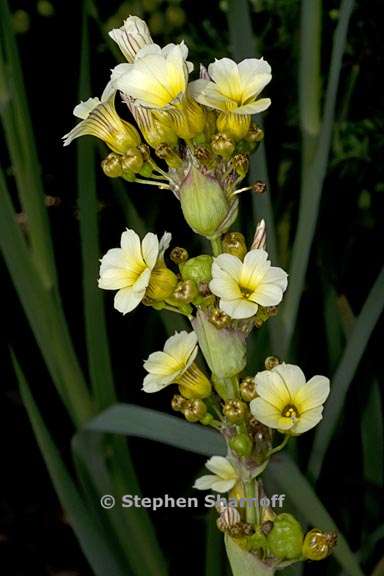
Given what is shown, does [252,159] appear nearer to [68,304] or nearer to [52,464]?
[52,464]

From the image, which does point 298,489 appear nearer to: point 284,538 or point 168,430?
point 168,430

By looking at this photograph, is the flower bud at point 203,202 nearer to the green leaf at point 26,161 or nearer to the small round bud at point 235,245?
the small round bud at point 235,245

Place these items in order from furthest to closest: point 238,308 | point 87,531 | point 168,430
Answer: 1. point 87,531
2. point 168,430
3. point 238,308

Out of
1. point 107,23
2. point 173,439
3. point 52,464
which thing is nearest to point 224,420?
point 173,439

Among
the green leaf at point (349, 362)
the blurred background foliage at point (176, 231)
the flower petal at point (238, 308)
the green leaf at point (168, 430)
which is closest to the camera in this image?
the flower petal at point (238, 308)

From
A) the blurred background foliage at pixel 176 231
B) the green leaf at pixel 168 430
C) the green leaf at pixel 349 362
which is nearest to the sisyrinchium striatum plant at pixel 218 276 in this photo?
the green leaf at pixel 168 430

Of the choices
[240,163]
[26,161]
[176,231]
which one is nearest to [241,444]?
[240,163]

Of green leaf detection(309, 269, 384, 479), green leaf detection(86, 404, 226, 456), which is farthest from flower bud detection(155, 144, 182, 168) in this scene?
green leaf detection(309, 269, 384, 479)
